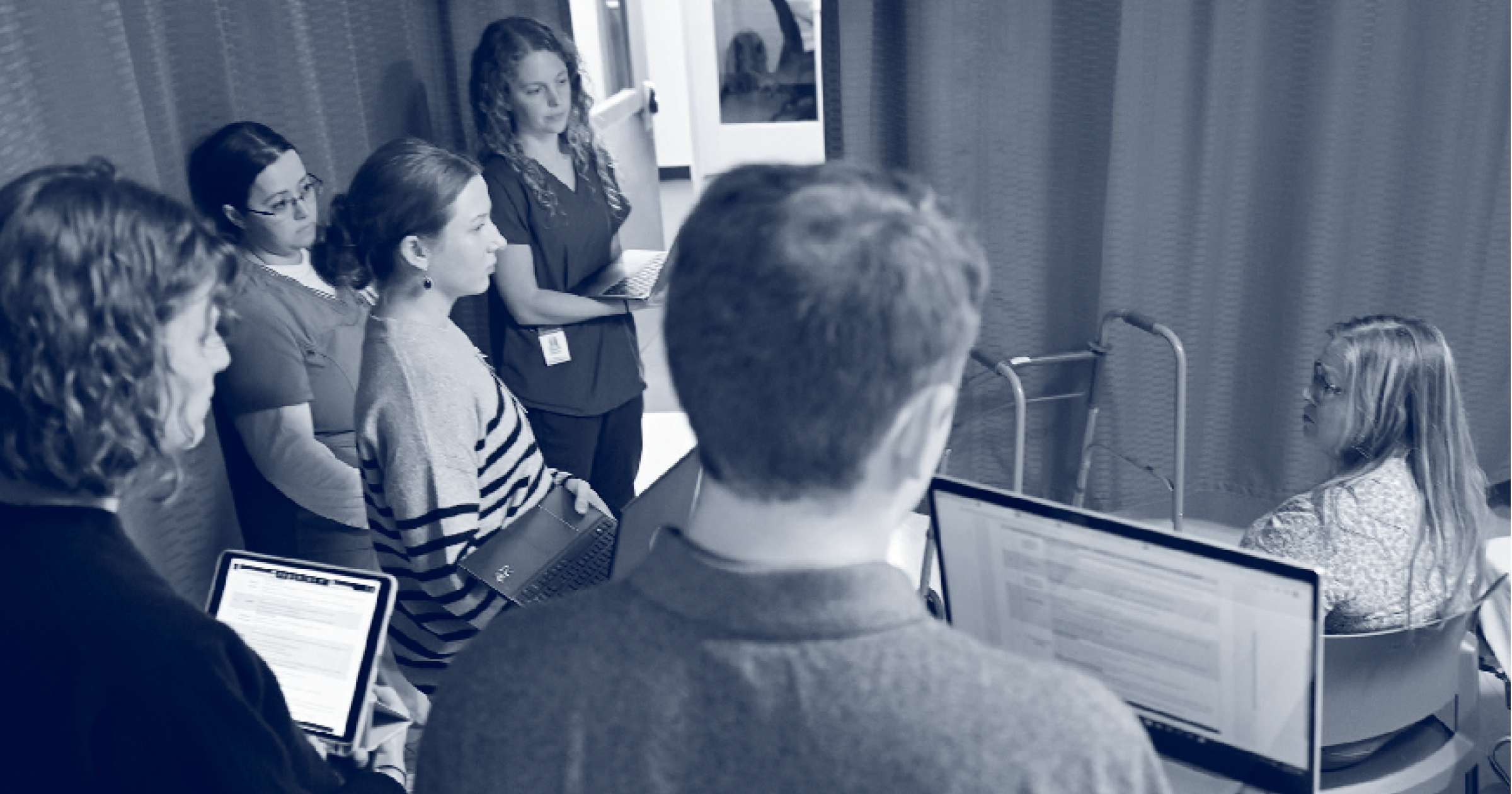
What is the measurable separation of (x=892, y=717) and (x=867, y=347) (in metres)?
0.18

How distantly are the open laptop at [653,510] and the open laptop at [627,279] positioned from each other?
0.97m

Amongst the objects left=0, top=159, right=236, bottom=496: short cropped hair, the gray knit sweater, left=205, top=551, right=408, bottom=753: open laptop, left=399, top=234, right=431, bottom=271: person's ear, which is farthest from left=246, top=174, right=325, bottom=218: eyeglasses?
the gray knit sweater

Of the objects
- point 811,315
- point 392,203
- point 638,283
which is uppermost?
point 811,315

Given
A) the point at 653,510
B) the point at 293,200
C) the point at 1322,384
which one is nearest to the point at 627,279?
the point at 293,200

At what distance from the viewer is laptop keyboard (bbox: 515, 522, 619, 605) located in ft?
5.05

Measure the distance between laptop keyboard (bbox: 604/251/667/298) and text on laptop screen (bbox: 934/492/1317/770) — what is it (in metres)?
1.33

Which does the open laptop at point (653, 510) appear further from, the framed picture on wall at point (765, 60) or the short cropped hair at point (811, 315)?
the framed picture on wall at point (765, 60)

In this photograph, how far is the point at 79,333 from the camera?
922 mm

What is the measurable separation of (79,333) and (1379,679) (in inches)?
52.2

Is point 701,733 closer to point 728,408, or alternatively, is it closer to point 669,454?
point 728,408

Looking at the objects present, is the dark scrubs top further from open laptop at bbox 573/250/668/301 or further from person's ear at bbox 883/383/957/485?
person's ear at bbox 883/383/957/485

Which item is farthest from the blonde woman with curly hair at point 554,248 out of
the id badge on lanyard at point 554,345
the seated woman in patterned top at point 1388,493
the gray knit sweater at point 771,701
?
the gray knit sweater at point 771,701

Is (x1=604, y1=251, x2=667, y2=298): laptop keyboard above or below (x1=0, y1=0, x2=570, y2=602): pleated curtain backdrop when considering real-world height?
below

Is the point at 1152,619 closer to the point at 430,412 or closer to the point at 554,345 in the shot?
the point at 430,412
